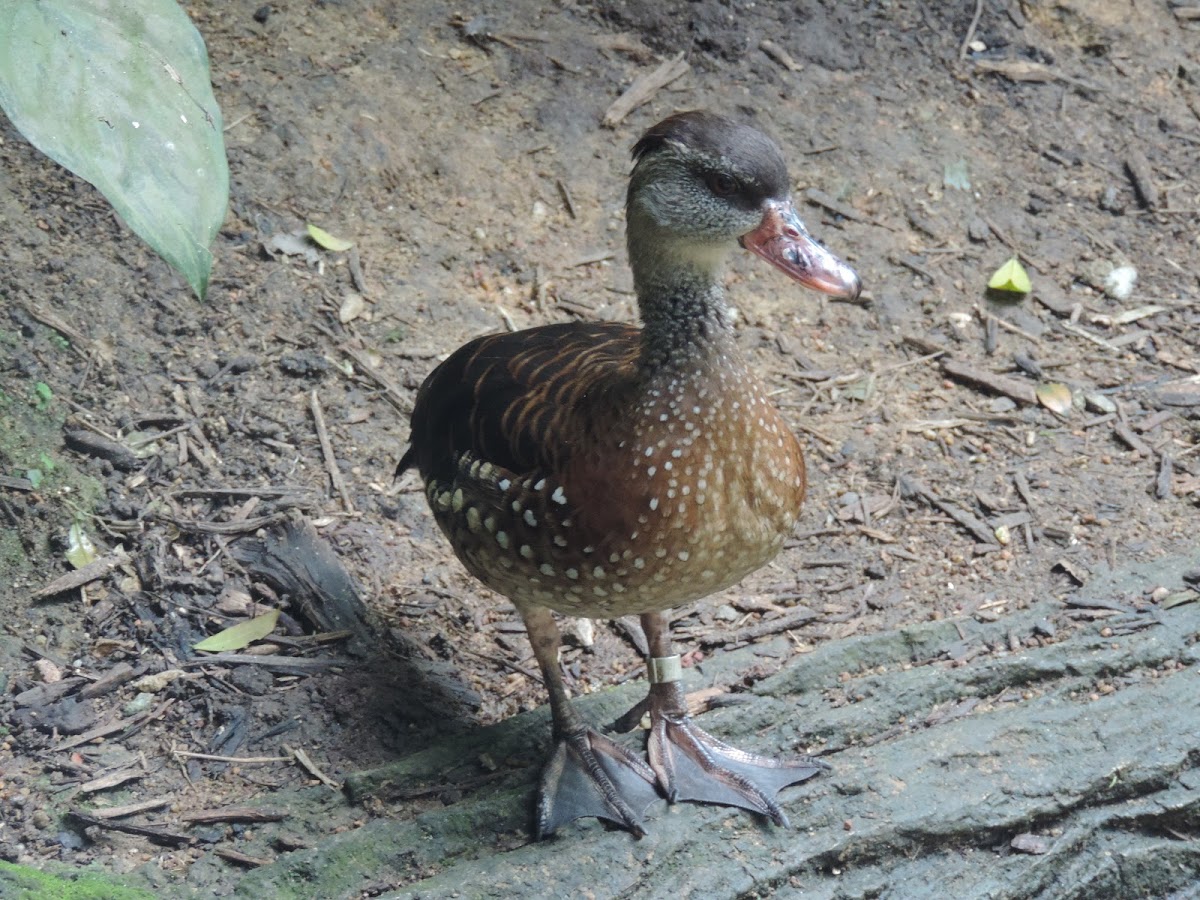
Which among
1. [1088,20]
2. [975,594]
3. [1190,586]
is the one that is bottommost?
[975,594]

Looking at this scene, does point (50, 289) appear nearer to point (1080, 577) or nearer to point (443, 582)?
point (443, 582)

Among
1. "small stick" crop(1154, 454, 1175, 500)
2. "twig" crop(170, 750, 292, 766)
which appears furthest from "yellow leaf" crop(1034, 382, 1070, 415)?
"twig" crop(170, 750, 292, 766)

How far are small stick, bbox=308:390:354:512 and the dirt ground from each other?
0.03 metres

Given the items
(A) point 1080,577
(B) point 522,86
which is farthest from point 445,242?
(A) point 1080,577

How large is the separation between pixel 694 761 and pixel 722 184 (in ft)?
5.16

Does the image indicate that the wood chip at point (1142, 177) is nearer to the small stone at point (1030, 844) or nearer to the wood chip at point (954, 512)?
the wood chip at point (954, 512)

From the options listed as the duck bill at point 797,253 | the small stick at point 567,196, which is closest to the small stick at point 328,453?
the small stick at point 567,196

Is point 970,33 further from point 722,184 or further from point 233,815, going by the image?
point 233,815

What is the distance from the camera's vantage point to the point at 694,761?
11.5ft

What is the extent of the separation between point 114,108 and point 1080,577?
345 centimetres

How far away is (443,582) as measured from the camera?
14.0ft

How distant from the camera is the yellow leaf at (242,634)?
3828 millimetres

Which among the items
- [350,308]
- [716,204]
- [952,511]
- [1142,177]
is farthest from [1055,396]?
[350,308]

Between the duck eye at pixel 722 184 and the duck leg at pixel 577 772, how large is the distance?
127 centimetres
